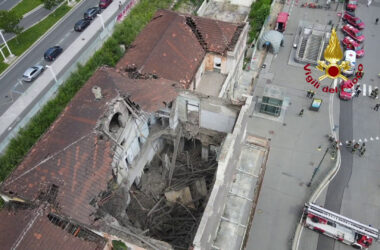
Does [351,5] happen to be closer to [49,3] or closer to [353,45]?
[353,45]

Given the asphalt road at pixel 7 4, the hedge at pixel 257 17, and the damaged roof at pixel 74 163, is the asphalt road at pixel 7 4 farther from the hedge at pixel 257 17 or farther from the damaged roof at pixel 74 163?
the damaged roof at pixel 74 163

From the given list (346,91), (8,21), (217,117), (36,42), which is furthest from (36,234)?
(36,42)

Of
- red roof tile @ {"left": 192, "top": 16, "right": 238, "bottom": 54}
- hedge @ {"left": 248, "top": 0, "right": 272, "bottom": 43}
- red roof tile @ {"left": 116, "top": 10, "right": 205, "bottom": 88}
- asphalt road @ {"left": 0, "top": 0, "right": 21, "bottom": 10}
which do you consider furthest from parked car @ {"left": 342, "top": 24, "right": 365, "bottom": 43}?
asphalt road @ {"left": 0, "top": 0, "right": 21, "bottom": 10}

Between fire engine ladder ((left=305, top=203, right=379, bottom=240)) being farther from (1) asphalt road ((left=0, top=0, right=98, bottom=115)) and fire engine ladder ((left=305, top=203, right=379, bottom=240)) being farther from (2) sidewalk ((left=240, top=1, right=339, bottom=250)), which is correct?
(1) asphalt road ((left=0, top=0, right=98, bottom=115))

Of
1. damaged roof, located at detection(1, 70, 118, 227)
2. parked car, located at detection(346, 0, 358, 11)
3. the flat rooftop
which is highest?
parked car, located at detection(346, 0, 358, 11)

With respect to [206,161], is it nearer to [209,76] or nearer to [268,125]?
[209,76]

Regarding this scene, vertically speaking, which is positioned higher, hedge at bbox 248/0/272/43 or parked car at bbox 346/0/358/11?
parked car at bbox 346/0/358/11

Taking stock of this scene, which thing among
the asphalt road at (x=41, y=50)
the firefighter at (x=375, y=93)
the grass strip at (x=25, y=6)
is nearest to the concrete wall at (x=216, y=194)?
the firefighter at (x=375, y=93)
